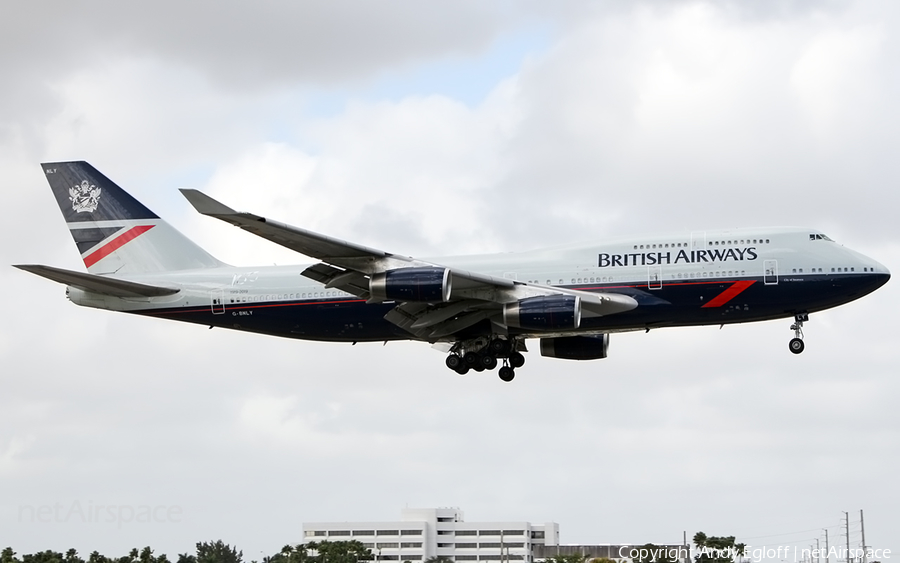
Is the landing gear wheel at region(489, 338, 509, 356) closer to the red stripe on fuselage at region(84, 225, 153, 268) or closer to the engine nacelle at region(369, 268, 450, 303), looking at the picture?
the engine nacelle at region(369, 268, 450, 303)

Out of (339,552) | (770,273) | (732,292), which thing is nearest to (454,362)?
(732,292)

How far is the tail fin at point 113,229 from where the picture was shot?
56125mm

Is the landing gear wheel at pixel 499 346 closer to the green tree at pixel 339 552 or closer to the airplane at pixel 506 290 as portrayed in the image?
the airplane at pixel 506 290

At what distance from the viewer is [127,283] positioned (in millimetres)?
52781

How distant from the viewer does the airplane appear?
4612cm

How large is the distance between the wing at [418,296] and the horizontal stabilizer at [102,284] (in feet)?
32.4

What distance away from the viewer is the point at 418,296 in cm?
4512

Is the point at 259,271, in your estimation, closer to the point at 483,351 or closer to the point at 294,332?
the point at 294,332

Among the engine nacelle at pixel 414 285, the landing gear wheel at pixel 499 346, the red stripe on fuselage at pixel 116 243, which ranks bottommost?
the landing gear wheel at pixel 499 346

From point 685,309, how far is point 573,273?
15.5 feet

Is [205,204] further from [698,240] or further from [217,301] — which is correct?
[698,240]

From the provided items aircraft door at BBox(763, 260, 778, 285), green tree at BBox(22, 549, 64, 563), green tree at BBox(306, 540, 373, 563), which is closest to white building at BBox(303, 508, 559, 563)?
green tree at BBox(306, 540, 373, 563)

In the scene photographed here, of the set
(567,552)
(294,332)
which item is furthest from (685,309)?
(567,552)

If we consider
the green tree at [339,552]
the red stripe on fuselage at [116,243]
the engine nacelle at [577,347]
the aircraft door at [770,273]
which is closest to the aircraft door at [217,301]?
the red stripe on fuselage at [116,243]
